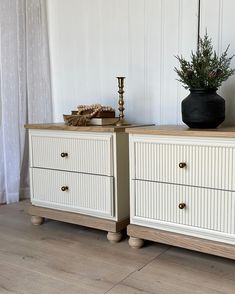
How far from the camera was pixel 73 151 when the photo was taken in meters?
2.10

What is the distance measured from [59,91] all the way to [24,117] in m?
0.32

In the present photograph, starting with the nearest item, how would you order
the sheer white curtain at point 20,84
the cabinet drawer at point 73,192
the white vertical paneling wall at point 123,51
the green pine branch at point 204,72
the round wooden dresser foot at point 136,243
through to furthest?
the green pine branch at point 204,72 < the round wooden dresser foot at point 136,243 < the cabinet drawer at point 73,192 < the white vertical paneling wall at point 123,51 < the sheer white curtain at point 20,84

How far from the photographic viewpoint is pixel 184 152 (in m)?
1.72

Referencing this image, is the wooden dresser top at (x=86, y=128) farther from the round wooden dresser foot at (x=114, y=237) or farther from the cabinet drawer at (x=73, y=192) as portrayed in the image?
the round wooden dresser foot at (x=114, y=237)

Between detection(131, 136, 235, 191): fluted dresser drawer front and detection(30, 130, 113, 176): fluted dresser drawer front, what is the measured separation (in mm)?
168

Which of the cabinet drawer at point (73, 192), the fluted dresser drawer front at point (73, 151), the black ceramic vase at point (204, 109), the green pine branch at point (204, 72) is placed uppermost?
the green pine branch at point (204, 72)

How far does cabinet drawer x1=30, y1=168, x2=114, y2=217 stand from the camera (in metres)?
2.01

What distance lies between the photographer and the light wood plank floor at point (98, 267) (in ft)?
4.93

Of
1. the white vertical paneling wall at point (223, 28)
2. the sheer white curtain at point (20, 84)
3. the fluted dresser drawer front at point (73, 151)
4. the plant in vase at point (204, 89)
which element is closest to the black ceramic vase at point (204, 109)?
the plant in vase at point (204, 89)

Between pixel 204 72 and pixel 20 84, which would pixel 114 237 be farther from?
pixel 20 84

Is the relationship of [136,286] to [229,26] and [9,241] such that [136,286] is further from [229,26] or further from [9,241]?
[229,26]

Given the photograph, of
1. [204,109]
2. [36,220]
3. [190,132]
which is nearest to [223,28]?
[204,109]

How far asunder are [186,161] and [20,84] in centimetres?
156

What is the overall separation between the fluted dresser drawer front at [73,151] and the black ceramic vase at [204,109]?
434 millimetres
